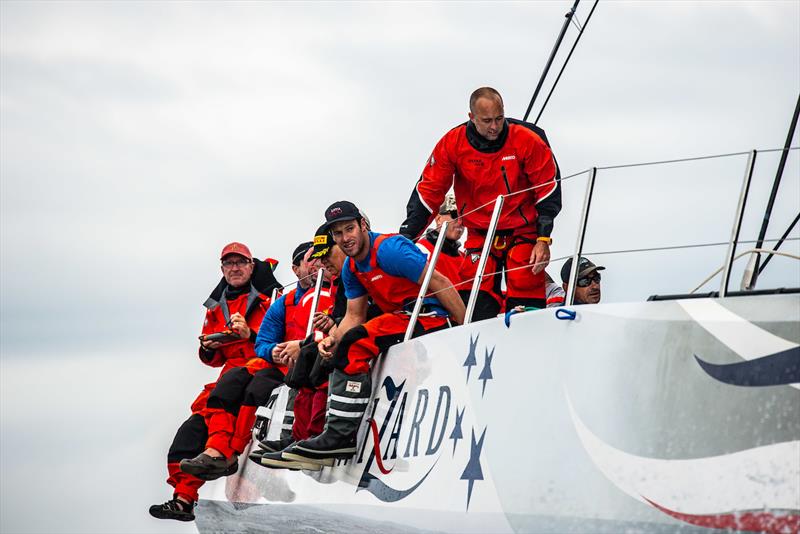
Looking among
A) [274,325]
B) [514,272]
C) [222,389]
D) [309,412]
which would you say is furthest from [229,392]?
[514,272]

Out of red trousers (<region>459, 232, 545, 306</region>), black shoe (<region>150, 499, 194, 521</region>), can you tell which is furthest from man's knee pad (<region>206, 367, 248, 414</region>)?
red trousers (<region>459, 232, 545, 306</region>)

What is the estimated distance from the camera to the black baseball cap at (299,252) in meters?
10.4

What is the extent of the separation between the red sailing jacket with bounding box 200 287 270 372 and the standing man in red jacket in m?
2.90

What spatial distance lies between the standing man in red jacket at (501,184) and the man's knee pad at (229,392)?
242cm

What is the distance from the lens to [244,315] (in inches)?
398

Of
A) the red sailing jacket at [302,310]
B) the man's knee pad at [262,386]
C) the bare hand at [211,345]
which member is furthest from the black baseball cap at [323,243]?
the bare hand at [211,345]

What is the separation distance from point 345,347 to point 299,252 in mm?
3595

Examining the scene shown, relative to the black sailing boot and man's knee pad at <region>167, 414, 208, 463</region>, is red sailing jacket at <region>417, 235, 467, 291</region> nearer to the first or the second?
the black sailing boot

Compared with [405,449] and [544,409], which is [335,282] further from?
[544,409]

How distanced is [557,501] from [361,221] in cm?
269

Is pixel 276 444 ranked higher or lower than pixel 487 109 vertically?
lower

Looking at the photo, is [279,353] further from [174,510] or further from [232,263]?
[174,510]

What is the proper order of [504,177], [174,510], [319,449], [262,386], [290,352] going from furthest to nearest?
1. [174,510]
2. [262,386]
3. [290,352]
4. [504,177]
5. [319,449]

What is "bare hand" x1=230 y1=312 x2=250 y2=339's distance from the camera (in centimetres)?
986
